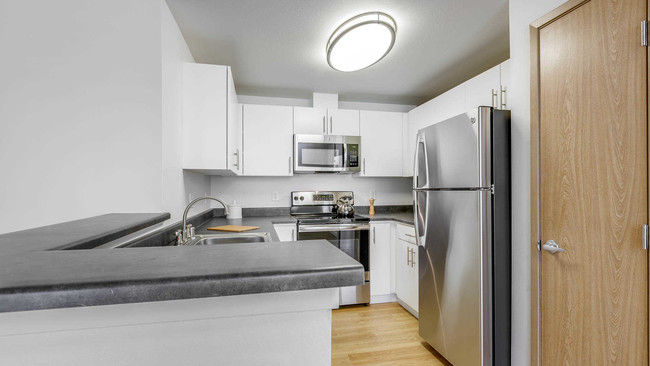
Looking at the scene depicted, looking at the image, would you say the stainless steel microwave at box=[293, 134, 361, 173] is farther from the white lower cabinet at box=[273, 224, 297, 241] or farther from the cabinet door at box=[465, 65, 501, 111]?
the cabinet door at box=[465, 65, 501, 111]

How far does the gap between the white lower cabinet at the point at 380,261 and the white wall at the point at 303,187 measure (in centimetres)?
64

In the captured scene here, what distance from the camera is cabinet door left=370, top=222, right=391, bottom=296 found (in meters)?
2.94

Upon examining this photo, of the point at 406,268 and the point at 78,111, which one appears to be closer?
the point at 78,111

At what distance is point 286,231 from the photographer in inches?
111

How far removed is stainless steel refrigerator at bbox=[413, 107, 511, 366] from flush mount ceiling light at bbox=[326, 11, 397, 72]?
0.67 metres

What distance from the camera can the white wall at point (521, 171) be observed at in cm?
159

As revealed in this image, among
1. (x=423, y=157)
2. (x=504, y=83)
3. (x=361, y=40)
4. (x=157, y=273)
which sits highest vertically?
(x=361, y=40)

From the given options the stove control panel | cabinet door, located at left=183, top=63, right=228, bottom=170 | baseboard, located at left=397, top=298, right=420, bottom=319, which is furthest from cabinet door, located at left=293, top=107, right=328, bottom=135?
baseboard, located at left=397, top=298, right=420, bottom=319

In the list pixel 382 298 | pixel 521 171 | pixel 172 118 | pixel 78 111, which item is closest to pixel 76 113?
pixel 78 111

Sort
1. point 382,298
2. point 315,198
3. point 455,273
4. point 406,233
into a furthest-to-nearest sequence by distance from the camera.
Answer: point 315,198
point 382,298
point 406,233
point 455,273

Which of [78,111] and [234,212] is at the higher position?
[78,111]

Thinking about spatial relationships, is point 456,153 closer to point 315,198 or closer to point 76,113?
point 315,198

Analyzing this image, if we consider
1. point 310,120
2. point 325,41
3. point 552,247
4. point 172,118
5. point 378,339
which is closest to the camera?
point 552,247

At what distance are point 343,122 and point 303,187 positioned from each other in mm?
881
